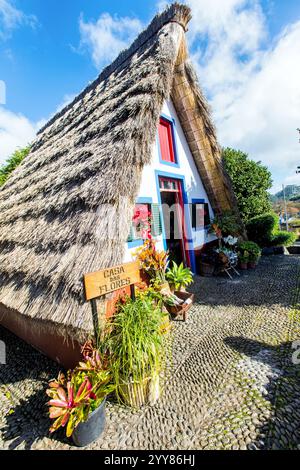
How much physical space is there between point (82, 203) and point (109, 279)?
3.93ft

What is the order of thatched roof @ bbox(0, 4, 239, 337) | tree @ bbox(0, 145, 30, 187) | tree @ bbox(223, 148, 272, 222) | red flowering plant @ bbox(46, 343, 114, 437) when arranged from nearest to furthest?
red flowering plant @ bbox(46, 343, 114, 437), thatched roof @ bbox(0, 4, 239, 337), tree @ bbox(223, 148, 272, 222), tree @ bbox(0, 145, 30, 187)

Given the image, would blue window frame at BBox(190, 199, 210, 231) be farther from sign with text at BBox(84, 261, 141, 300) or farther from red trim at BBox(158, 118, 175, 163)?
sign with text at BBox(84, 261, 141, 300)

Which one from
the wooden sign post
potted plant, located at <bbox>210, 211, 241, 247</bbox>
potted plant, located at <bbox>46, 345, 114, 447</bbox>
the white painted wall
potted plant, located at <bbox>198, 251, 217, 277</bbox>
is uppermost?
the white painted wall

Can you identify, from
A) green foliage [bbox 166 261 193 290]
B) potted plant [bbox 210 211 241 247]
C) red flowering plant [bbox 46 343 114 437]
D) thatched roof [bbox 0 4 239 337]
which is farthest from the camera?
potted plant [bbox 210 211 241 247]

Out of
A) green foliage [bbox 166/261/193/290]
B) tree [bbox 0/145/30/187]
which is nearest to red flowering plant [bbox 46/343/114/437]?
green foliage [bbox 166/261/193/290]

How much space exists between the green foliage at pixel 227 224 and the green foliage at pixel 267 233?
9.49 feet

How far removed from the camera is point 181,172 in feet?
19.9

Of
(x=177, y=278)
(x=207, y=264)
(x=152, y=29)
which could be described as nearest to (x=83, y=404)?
(x=177, y=278)

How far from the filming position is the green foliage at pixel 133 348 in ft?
7.13

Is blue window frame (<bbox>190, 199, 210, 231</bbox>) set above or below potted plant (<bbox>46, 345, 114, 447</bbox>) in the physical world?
above

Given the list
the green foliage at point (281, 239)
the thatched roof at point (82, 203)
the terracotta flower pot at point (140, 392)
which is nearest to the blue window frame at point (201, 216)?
the thatched roof at point (82, 203)

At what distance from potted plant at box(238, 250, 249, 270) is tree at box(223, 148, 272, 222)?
375 centimetres

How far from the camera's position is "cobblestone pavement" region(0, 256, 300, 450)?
1.92m

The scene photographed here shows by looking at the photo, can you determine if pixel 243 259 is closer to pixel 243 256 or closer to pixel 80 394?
pixel 243 256
